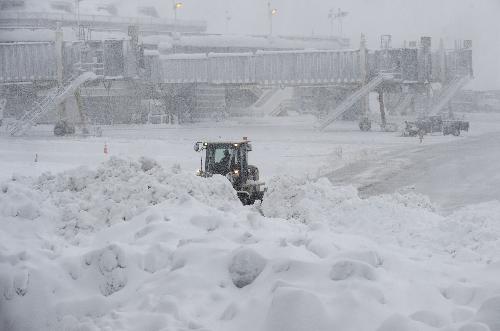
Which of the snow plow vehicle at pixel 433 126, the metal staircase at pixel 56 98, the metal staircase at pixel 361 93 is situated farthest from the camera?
the metal staircase at pixel 361 93

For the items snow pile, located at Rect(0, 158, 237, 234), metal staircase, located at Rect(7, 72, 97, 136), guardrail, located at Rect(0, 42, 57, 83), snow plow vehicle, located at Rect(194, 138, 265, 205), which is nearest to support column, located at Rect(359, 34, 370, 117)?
metal staircase, located at Rect(7, 72, 97, 136)

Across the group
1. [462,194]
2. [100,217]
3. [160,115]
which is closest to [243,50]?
[160,115]

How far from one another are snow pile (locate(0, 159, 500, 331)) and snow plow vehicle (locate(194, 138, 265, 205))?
4.87 meters

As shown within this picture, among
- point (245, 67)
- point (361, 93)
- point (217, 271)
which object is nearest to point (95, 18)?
point (245, 67)

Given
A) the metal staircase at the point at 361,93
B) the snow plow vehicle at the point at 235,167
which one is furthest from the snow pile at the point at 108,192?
the metal staircase at the point at 361,93

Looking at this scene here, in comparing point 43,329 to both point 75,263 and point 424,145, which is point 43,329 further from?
point 424,145

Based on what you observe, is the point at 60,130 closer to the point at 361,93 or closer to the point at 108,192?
the point at 361,93

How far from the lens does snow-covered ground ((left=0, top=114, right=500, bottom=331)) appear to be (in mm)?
7832

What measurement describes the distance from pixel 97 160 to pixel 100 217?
876 inches

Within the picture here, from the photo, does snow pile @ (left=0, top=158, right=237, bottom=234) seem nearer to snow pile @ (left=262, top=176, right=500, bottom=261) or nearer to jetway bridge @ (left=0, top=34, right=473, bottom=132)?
snow pile @ (left=262, top=176, right=500, bottom=261)

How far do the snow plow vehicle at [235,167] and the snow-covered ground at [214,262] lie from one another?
2535 mm

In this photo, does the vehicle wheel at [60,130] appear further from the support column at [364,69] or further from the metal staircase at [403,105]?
the metal staircase at [403,105]

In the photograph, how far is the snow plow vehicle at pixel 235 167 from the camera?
18.8 metres

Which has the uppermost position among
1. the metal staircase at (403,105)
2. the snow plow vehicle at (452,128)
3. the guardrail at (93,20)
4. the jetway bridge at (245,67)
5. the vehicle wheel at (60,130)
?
the guardrail at (93,20)
